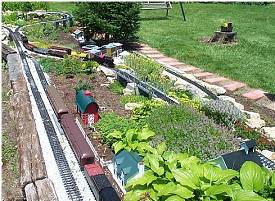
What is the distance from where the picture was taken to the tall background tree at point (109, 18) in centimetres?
1397

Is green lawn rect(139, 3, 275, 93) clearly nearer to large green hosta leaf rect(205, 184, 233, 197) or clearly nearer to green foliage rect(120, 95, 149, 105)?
green foliage rect(120, 95, 149, 105)

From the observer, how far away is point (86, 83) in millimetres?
9094

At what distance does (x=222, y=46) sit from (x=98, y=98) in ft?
25.8

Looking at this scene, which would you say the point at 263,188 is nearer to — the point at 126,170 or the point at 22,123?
the point at 126,170

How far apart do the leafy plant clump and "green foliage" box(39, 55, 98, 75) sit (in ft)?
13.1

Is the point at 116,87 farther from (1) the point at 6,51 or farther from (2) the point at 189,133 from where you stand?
(1) the point at 6,51

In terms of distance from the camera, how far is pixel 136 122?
6.79 meters

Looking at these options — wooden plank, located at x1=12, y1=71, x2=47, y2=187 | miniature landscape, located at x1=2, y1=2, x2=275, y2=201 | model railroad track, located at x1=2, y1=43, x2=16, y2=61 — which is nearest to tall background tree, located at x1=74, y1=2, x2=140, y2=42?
miniature landscape, located at x1=2, y1=2, x2=275, y2=201

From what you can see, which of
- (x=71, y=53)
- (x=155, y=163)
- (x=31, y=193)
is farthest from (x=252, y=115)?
(x=71, y=53)

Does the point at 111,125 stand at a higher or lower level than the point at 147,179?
lower

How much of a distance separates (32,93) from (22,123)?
1.78m

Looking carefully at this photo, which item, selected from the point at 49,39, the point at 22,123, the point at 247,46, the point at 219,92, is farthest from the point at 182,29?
the point at 22,123

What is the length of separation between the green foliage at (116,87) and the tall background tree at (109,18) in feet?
15.9

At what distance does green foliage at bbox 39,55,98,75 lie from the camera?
10.1 metres
